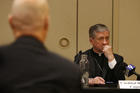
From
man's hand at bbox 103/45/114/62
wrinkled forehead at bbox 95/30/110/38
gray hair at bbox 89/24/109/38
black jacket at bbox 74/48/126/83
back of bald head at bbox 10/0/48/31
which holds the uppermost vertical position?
gray hair at bbox 89/24/109/38

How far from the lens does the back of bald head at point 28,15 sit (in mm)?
1112

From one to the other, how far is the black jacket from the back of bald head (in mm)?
1956

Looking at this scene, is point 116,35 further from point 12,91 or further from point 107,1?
point 12,91

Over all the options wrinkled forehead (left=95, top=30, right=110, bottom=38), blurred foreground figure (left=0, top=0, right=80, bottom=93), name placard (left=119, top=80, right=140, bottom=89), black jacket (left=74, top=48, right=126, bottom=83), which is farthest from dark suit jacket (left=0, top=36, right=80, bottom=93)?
wrinkled forehead (left=95, top=30, right=110, bottom=38)

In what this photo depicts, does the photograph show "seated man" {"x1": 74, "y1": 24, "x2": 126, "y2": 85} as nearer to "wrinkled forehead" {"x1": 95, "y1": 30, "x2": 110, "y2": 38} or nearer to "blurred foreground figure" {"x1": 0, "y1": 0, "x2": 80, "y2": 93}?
"wrinkled forehead" {"x1": 95, "y1": 30, "x2": 110, "y2": 38}

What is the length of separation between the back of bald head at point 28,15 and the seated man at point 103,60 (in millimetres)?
1858

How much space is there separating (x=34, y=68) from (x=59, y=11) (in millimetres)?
3335

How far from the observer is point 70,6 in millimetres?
4320

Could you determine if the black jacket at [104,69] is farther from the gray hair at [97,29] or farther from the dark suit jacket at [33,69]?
the dark suit jacket at [33,69]

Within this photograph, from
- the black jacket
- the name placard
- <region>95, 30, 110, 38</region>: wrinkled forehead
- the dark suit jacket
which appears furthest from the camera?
<region>95, 30, 110, 38</region>: wrinkled forehead

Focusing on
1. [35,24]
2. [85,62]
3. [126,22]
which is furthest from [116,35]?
[35,24]

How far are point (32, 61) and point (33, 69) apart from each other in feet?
0.10

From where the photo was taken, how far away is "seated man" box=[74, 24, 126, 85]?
118 inches

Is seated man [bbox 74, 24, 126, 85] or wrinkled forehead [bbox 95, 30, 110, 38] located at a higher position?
wrinkled forehead [bbox 95, 30, 110, 38]
